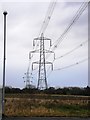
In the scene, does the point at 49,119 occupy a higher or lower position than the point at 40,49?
lower

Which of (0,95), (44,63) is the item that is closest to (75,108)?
(44,63)

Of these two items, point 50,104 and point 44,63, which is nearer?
point 50,104

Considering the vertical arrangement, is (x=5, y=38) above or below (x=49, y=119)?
above

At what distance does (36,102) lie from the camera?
34.5 m

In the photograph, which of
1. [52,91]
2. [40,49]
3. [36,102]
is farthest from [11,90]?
[36,102]

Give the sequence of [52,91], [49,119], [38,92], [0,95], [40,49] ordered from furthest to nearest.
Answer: [52,91]
[38,92]
[40,49]
[0,95]
[49,119]

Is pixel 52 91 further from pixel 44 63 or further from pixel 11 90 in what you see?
pixel 44 63

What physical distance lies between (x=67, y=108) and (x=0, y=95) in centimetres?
978

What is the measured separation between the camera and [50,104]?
112 feet

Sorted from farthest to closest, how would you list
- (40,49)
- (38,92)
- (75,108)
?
(38,92)
(40,49)
(75,108)

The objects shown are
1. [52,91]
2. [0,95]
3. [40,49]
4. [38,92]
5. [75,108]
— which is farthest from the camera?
[52,91]

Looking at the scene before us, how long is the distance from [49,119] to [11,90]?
43962mm

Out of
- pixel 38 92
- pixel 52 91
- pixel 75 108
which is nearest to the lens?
pixel 75 108

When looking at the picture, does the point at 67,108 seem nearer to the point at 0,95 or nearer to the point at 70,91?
the point at 0,95
